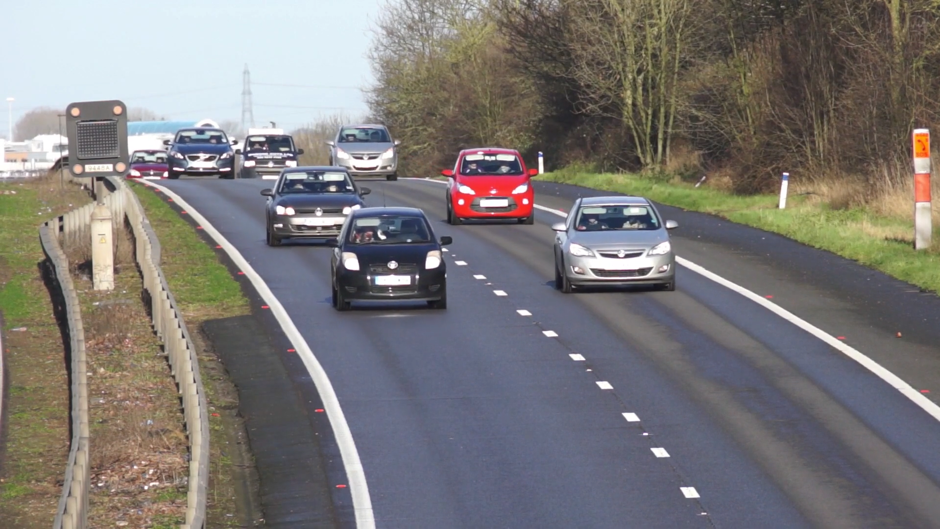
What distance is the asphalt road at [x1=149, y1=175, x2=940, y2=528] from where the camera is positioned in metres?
11.5

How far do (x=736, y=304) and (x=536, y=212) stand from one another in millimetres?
15106

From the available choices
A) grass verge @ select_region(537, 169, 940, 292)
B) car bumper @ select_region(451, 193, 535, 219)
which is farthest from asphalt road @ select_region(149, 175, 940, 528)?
car bumper @ select_region(451, 193, 535, 219)

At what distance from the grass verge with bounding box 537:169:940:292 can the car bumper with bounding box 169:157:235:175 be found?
12181 millimetres

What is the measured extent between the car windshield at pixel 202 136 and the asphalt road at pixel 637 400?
24.4 metres

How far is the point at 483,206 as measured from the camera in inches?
1324

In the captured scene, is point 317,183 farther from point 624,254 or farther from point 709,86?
point 709,86

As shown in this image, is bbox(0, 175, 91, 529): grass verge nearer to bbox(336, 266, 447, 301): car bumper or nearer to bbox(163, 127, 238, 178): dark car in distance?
bbox(336, 266, 447, 301): car bumper

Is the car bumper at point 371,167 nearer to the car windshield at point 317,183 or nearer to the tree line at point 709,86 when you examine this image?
the tree line at point 709,86

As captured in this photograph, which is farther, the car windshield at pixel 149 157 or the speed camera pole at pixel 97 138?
the car windshield at pixel 149 157

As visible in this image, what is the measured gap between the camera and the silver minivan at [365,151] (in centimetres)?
4575

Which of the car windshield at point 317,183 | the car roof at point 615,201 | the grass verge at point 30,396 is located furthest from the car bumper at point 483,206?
the grass verge at point 30,396

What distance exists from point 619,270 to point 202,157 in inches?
1129

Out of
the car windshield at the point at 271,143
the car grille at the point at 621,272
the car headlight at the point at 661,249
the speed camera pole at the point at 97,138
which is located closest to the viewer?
the car grille at the point at 621,272

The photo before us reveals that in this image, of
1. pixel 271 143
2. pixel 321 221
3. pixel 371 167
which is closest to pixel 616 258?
pixel 321 221
